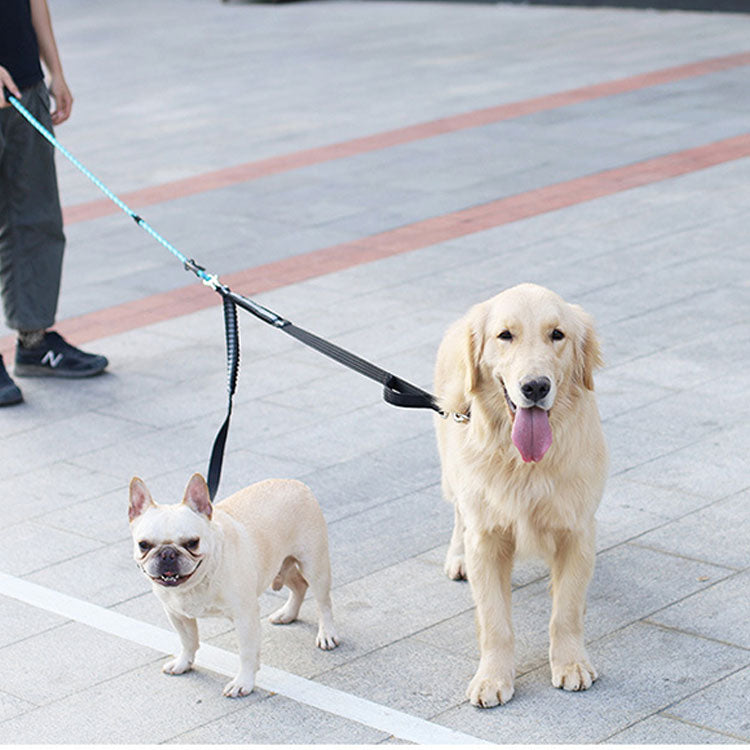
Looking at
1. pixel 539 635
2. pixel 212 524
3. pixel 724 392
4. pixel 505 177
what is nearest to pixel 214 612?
pixel 212 524

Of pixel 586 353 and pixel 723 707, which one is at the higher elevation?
pixel 586 353

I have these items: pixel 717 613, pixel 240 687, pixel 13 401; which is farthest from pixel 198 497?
pixel 13 401

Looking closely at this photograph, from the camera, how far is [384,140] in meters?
13.5

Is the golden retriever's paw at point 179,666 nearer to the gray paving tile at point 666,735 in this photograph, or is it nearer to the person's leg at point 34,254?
the gray paving tile at point 666,735

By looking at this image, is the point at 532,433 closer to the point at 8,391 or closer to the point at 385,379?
the point at 385,379

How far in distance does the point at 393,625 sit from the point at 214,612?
764mm

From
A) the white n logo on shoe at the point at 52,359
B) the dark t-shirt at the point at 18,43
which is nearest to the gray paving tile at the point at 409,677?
the white n logo on shoe at the point at 52,359

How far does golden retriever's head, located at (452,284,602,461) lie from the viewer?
4.12 meters

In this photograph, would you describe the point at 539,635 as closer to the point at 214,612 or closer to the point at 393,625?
the point at 393,625

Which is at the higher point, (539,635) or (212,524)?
(212,524)

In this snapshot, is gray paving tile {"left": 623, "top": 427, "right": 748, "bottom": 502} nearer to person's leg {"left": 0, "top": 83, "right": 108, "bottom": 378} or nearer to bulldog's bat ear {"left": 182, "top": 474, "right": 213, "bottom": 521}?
bulldog's bat ear {"left": 182, "top": 474, "right": 213, "bottom": 521}

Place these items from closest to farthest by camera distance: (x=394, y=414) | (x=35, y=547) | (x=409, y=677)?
1. (x=409, y=677)
2. (x=35, y=547)
3. (x=394, y=414)

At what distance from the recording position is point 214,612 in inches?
169

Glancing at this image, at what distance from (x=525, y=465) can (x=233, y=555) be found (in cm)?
96
